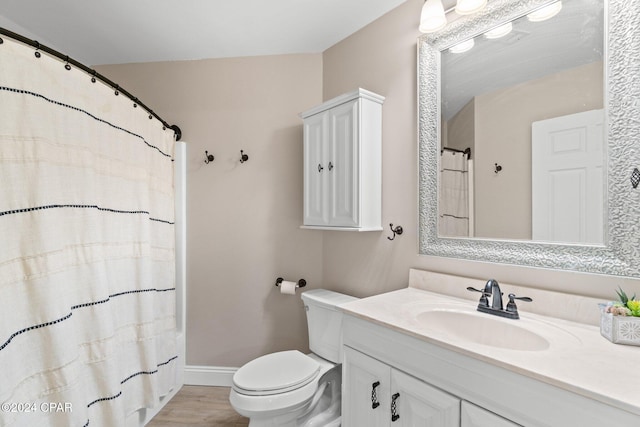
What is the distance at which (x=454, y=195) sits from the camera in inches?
59.2

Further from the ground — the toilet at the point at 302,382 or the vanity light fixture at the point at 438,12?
the vanity light fixture at the point at 438,12

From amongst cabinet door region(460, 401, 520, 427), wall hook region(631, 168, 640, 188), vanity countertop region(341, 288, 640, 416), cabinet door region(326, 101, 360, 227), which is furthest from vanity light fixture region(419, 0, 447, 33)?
cabinet door region(460, 401, 520, 427)

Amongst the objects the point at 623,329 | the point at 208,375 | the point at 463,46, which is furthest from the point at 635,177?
the point at 208,375

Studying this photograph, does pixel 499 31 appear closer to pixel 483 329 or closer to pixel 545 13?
pixel 545 13

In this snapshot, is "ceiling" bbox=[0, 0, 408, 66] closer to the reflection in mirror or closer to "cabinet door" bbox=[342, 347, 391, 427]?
the reflection in mirror

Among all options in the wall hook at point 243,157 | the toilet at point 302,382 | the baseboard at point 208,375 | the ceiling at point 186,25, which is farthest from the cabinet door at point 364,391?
the ceiling at point 186,25

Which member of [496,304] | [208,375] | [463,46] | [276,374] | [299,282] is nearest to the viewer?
[496,304]

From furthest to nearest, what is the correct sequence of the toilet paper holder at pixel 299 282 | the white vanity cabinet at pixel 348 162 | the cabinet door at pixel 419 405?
the toilet paper holder at pixel 299 282
the white vanity cabinet at pixel 348 162
the cabinet door at pixel 419 405

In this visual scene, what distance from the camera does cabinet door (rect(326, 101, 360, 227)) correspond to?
1.72 metres

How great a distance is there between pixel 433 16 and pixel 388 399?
1612 millimetres

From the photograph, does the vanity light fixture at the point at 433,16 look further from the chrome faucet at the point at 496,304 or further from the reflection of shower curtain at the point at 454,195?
the chrome faucet at the point at 496,304

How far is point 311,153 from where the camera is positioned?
6.54 feet

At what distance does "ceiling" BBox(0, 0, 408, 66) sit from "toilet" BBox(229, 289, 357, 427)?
5.53 feet

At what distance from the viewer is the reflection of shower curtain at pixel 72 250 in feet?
3.59
